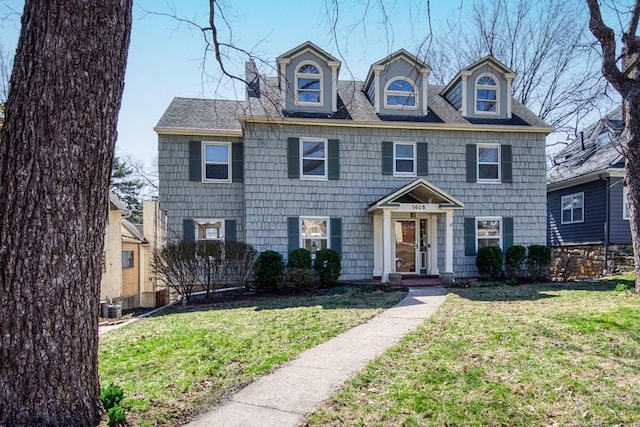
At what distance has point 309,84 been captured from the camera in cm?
1330

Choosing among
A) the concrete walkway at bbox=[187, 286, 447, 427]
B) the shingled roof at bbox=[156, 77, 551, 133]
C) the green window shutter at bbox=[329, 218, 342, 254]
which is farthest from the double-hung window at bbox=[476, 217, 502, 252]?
the concrete walkway at bbox=[187, 286, 447, 427]

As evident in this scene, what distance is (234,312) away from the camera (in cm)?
840

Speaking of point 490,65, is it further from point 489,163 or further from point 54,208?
point 54,208

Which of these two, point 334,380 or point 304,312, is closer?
point 334,380

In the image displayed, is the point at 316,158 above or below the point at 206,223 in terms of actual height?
above

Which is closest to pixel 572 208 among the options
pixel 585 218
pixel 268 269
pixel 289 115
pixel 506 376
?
pixel 585 218

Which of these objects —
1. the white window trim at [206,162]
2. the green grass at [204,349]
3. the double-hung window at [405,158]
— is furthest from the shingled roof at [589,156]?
the white window trim at [206,162]

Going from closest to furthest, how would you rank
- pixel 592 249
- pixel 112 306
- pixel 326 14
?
pixel 326 14 → pixel 112 306 → pixel 592 249

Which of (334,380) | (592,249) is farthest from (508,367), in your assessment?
(592,249)

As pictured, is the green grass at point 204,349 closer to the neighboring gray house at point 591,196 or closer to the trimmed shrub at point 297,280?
the trimmed shrub at point 297,280

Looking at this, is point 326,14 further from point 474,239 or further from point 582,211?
point 582,211

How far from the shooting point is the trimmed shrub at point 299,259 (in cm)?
1184

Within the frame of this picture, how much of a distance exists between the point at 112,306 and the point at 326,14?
A: 9148 millimetres

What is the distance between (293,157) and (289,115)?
1.30 m
